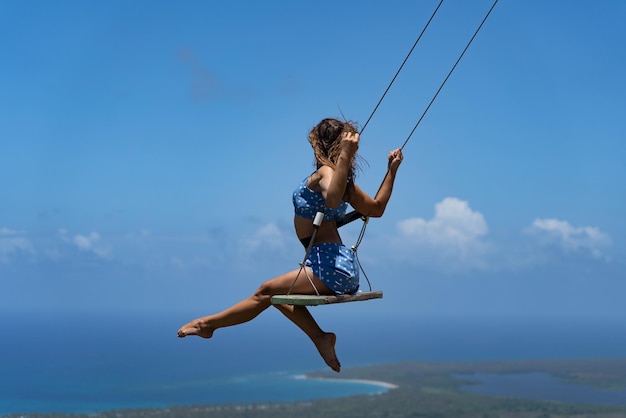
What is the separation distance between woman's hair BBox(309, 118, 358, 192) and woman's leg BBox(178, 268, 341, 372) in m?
0.81

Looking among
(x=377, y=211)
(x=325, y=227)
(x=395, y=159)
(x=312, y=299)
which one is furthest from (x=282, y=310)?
(x=395, y=159)

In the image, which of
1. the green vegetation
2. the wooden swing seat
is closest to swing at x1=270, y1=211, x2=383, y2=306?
the wooden swing seat

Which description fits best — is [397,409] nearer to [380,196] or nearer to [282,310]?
[282,310]

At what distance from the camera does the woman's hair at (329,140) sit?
22.3 ft

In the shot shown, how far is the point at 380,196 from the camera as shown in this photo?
22.7 ft

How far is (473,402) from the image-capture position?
17012 cm

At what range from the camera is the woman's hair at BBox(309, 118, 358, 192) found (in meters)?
6.79

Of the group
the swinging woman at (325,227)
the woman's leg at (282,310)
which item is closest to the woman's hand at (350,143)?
the swinging woman at (325,227)

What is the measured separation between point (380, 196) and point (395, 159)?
0.35 metres

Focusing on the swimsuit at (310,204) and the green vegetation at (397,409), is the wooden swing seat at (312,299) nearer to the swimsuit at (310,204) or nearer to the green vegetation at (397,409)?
the swimsuit at (310,204)

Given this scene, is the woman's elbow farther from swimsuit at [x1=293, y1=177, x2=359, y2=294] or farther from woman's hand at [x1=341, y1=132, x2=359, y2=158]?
woman's hand at [x1=341, y1=132, x2=359, y2=158]

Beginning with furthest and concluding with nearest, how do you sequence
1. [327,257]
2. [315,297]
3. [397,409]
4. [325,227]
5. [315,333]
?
[397,409], [315,333], [325,227], [327,257], [315,297]

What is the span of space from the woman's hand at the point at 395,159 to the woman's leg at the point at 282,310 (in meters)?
1.05

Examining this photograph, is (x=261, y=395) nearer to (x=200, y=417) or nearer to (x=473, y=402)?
(x=200, y=417)
